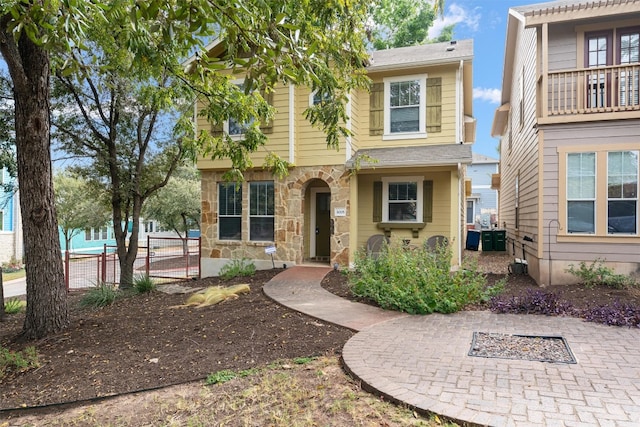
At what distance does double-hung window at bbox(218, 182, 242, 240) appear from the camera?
37.9ft

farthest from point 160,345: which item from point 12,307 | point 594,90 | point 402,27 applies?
point 402,27

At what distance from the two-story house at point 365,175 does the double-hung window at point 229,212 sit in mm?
30

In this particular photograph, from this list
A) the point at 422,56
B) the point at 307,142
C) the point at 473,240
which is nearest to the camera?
the point at 422,56

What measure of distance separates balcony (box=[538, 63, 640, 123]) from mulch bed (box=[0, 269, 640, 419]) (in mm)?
3462

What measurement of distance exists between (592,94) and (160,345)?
30.6ft

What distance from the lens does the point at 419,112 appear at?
10.8m

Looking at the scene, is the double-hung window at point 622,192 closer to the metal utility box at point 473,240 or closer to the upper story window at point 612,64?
the upper story window at point 612,64

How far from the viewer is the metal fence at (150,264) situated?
1159cm

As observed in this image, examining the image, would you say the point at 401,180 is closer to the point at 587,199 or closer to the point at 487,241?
the point at 587,199

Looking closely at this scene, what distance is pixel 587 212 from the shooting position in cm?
812

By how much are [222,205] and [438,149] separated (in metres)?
6.29

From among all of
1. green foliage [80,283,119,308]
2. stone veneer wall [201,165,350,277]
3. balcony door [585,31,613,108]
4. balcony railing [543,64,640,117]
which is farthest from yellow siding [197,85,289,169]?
balcony door [585,31,613,108]

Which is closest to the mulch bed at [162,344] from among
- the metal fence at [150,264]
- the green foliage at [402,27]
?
the metal fence at [150,264]

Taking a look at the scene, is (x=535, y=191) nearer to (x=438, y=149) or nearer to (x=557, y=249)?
(x=557, y=249)
